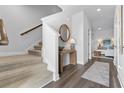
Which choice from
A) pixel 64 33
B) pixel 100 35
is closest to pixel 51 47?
pixel 64 33

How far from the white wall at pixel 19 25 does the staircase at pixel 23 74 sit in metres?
1.29

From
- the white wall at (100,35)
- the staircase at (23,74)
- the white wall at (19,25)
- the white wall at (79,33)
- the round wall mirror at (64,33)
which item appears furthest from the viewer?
the white wall at (100,35)

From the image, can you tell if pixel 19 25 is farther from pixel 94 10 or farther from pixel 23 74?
pixel 94 10

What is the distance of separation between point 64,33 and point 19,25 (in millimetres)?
1908

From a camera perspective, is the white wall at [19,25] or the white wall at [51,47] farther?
the white wall at [19,25]

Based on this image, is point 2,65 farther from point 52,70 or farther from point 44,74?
point 52,70

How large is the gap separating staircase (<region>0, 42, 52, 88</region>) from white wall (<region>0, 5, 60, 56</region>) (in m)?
1.29

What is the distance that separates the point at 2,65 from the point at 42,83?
0.97m

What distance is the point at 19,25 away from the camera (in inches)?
148

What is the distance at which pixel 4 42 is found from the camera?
3.31m

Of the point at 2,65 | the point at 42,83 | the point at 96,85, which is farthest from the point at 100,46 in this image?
the point at 2,65

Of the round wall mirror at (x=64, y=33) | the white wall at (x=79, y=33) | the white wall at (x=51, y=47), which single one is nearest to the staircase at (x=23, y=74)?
the white wall at (x=51, y=47)

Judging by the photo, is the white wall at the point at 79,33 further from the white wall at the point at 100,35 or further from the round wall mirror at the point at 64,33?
the white wall at the point at 100,35

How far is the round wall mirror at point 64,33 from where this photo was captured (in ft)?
14.2
